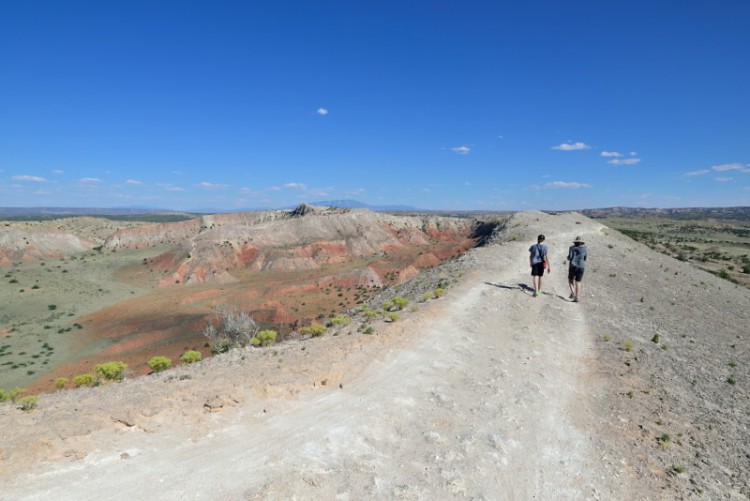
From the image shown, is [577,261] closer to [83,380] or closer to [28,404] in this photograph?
[28,404]

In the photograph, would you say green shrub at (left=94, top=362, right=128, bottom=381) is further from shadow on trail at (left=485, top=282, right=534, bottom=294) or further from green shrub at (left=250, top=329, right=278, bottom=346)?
shadow on trail at (left=485, top=282, right=534, bottom=294)

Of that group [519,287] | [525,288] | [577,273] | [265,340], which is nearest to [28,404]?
[265,340]

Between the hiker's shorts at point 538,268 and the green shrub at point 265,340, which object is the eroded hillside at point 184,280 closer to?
the green shrub at point 265,340

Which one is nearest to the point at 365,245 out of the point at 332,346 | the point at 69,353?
the point at 69,353

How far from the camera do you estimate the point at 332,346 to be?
1051 cm

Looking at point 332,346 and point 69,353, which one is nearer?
point 332,346

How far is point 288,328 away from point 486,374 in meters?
33.1

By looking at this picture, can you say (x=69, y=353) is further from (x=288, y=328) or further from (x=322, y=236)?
(x=322, y=236)

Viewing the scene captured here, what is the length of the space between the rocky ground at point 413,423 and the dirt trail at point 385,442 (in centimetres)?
3

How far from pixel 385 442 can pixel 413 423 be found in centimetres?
80

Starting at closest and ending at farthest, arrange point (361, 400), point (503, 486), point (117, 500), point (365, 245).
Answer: point (117, 500)
point (503, 486)
point (361, 400)
point (365, 245)

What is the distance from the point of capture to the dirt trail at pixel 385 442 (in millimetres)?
5562

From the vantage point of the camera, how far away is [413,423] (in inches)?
287

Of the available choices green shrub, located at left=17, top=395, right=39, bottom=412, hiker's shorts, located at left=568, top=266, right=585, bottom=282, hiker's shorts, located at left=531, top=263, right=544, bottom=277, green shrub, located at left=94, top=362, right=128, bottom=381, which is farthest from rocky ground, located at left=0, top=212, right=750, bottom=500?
hiker's shorts, located at left=531, top=263, right=544, bottom=277
